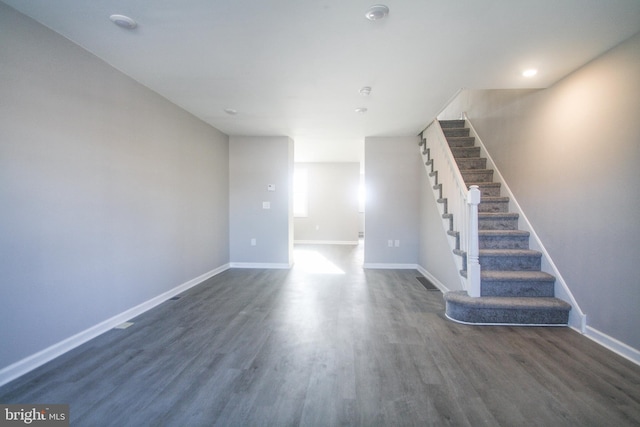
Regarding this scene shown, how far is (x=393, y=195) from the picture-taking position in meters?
4.98

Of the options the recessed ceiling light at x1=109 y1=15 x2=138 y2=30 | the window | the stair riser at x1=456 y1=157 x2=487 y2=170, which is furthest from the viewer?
the window

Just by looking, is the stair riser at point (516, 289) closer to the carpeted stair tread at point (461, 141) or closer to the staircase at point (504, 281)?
the staircase at point (504, 281)

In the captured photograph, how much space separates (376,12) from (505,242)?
284 cm

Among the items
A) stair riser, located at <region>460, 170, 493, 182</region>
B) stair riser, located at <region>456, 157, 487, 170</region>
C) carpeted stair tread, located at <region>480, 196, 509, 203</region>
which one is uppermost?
stair riser, located at <region>456, 157, 487, 170</region>

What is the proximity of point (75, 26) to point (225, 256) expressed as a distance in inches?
143

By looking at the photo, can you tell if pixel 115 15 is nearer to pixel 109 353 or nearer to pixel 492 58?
pixel 109 353

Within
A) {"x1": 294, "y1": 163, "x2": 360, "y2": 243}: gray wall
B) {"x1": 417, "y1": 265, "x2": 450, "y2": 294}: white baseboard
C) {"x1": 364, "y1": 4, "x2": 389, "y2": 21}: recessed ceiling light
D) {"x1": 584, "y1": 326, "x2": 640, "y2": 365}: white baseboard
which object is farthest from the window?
{"x1": 584, "y1": 326, "x2": 640, "y2": 365}: white baseboard

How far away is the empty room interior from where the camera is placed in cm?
170

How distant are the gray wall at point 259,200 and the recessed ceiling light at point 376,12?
10.9 ft

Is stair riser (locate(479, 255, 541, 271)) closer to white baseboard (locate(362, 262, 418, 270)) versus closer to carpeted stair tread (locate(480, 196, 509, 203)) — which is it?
carpeted stair tread (locate(480, 196, 509, 203))

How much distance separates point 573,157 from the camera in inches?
101

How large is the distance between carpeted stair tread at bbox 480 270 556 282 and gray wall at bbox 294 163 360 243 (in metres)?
5.28

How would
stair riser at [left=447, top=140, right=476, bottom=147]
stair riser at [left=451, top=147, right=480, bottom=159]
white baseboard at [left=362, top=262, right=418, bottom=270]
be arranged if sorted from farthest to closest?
white baseboard at [left=362, top=262, right=418, bottom=270]
stair riser at [left=447, top=140, right=476, bottom=147]
stair riser at [left=451, top=147, right=480, bottom=159]

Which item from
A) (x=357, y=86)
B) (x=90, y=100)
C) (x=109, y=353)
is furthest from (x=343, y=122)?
(x=109, y=353)
